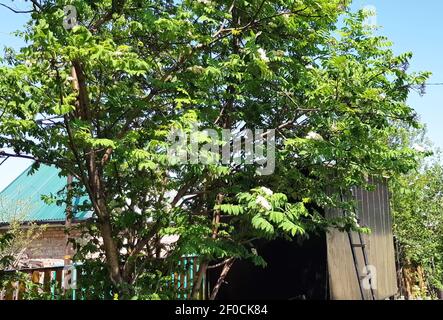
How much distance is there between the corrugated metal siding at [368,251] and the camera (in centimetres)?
728

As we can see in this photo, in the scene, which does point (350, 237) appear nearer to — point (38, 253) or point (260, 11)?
point (260, 11)

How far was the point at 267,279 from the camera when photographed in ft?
25.3

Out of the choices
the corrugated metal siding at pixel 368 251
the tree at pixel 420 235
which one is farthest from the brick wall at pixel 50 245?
the tree at pixel 420 235

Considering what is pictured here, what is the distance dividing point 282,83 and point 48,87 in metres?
2.56

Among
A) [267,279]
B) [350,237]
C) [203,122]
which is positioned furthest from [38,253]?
[203,122]

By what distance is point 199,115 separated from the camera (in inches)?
195

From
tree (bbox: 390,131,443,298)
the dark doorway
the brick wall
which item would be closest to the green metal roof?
the brick wall

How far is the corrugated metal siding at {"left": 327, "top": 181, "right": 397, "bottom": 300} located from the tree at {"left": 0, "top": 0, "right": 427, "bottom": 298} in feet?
5.10

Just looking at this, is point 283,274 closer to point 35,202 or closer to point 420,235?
point 420,235

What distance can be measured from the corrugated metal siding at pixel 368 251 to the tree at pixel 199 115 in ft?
5.10

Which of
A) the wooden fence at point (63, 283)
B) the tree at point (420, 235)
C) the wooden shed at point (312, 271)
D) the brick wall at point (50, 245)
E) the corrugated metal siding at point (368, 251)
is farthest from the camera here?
the brick wall at point (50, 245)

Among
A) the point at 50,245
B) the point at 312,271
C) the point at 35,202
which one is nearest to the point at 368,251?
the point at 312,271

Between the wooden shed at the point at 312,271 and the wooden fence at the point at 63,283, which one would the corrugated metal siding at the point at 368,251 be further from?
the wooden fence at the point at 63,283

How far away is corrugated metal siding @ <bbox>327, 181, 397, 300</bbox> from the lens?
7.28 metres
